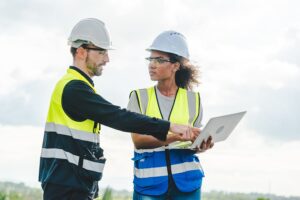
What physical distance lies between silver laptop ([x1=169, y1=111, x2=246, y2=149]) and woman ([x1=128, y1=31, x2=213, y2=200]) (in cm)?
9

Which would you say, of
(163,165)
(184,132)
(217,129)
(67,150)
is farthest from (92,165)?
(217,129)

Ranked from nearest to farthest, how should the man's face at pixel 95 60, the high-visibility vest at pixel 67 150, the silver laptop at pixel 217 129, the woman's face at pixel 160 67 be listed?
the high-visibility vest at pixel 67 150, the man's face at pixel 95 60, the silver laptop at pixel 217 129, the woman's face at pixel 160 67

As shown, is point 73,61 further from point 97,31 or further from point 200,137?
point 200,137

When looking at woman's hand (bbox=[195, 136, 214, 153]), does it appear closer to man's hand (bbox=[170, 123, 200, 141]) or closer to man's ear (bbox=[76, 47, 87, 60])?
man's hand (bbox=[170, 123, 200, 141])

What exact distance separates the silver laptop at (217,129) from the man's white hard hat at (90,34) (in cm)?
130

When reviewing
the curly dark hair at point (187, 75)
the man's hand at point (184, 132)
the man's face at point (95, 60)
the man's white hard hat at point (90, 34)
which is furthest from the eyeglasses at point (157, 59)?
the man's face at point (95, 60)

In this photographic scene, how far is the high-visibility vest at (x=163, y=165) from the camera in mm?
6859

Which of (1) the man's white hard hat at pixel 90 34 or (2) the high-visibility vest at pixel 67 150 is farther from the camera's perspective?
(1) the man's white hard hat at pixel 90 34

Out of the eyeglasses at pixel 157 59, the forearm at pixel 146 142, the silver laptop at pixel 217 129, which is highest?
the eyeglasses at pixel 157 59

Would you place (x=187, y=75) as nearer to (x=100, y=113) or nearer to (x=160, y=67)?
(x=160, y=67)

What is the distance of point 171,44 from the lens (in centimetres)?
737

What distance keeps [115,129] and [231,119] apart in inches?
54.4

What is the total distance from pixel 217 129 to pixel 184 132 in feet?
1.71

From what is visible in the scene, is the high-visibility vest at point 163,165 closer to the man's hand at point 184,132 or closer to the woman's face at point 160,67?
the woman's face at point 160,67
